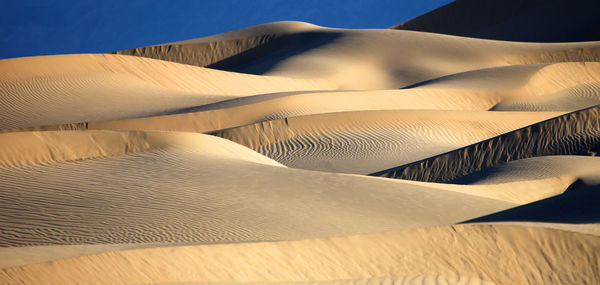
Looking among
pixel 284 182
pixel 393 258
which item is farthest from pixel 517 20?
pixel 393 258

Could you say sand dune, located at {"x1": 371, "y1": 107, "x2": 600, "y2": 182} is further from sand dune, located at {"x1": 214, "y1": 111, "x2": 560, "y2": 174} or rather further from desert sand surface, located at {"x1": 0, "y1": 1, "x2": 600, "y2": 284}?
sand dune, located at {"x1": 214, "y1": 111, "x2": 560, "y2": 174}

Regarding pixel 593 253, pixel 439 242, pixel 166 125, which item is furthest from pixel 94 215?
pixel 166 125

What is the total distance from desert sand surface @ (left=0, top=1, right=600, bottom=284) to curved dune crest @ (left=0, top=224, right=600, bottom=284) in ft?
0.06

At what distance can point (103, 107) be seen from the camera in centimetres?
2062

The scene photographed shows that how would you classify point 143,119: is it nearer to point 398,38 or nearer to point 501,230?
point 501,230

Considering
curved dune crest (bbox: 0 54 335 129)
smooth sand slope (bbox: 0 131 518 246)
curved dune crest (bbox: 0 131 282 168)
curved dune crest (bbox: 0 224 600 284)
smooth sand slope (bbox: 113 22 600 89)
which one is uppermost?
smooth sand slope (bbox: 113 22 600 89)

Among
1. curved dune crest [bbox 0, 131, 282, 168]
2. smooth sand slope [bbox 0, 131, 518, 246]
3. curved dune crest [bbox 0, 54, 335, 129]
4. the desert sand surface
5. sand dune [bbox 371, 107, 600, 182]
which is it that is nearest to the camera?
the desert sand surface

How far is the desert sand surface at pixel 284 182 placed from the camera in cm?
645

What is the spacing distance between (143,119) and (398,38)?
2046 centimetres

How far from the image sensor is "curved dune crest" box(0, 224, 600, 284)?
228 inches

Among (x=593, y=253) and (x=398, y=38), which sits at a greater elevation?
(x=398, y=38)

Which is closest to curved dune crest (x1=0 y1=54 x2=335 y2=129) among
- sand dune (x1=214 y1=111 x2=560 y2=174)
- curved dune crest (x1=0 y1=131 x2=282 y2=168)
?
sand dune (x1=214 y1=111 x2=560 y2=174)

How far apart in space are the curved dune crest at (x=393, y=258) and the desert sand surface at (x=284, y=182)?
2cm

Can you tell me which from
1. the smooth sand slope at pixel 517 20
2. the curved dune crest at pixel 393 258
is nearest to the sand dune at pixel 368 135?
the curved dune crest at pixel 393 258
